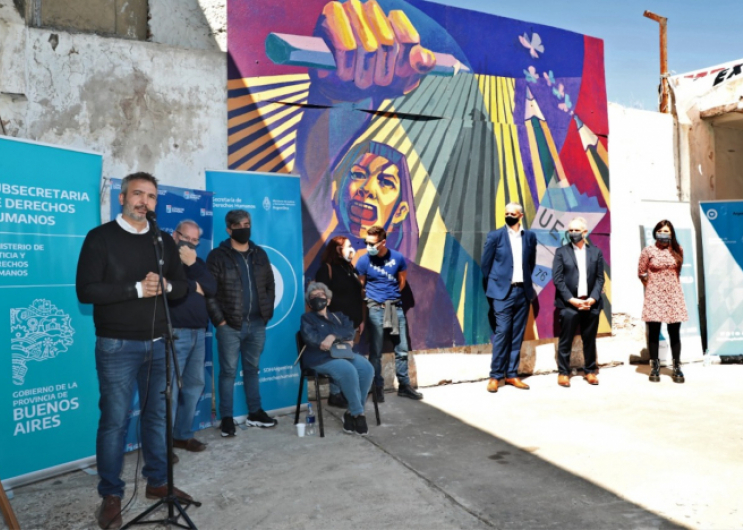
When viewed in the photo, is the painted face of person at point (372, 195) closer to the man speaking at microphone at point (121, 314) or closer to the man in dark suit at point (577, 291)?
the man in dark suit at point (577, 291)

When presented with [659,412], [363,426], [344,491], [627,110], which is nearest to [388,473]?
[344,491]

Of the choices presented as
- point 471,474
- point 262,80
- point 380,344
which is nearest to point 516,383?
point 380,344

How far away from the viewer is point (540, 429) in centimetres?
477

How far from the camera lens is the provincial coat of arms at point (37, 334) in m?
3.68

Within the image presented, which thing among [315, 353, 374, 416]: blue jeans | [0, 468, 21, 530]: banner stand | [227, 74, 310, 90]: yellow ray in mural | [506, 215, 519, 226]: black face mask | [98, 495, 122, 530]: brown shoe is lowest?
[98, 495, 122, 530]: brown shoe

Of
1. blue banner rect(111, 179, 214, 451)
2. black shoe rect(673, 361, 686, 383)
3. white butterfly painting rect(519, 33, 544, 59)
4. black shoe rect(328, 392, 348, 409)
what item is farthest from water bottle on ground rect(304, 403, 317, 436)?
white butterfly painting rect(519, 33, 544, 59)

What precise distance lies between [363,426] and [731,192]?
22.0ft

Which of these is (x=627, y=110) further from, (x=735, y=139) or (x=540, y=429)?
(x=540, y=429)

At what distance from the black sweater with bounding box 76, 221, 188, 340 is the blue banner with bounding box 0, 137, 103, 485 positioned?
3.25 feet

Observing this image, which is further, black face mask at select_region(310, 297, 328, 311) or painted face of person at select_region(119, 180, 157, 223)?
black face mask at select_region(310, 297, 328, 311)

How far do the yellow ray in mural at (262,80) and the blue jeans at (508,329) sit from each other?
9.32 feet

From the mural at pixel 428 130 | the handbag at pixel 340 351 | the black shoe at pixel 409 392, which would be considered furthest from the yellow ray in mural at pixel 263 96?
the black shoe at pixel 409 392

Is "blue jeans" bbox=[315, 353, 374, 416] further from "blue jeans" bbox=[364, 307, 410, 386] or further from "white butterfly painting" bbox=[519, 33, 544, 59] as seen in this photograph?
"white butterfly painting" bbox=[519, 33, 544, 59]

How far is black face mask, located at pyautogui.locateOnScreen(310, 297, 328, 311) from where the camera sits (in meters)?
4.91
